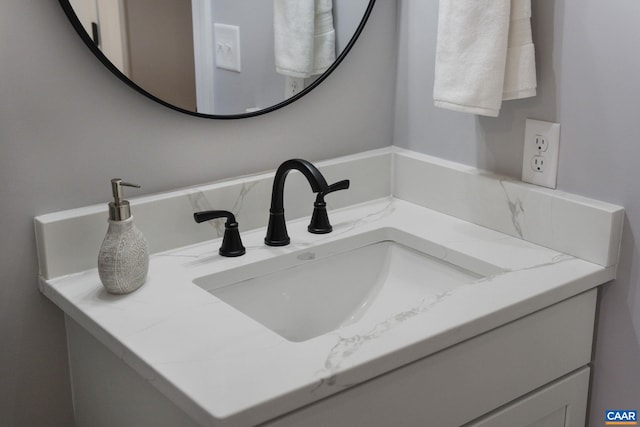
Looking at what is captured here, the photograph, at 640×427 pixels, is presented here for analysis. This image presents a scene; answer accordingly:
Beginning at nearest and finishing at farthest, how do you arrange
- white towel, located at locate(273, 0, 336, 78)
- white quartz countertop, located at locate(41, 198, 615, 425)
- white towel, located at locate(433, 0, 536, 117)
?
1. white quartz countertop, located at locate(41, 198, 615, 425)
2. white towel, located at locate(433, 0, 536, 117)
3. white towel, located at locate(273, 0, 336, 78)

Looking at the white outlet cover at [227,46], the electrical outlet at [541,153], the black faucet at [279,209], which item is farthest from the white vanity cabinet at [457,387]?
the white outlet cover at [227,46]

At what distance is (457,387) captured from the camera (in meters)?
1.17

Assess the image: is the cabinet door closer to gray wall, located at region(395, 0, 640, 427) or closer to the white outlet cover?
gray wall, located at region(395, 0, 640, 427)

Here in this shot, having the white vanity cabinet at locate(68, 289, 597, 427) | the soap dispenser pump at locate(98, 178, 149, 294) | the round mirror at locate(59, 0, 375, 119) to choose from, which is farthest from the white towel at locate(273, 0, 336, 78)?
the white vanity cabinet at locate(68, 289, 597, 427)

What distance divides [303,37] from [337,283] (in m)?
0.46

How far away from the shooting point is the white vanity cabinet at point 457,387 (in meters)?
1.07

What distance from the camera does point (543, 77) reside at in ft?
4.53

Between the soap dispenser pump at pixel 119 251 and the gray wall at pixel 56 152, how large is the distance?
128mm

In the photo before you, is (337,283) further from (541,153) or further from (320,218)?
(541,153)

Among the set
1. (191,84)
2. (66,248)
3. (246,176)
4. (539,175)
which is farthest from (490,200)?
(66,248)

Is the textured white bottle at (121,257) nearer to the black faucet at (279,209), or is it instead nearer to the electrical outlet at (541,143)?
the black faucet at (279,209)

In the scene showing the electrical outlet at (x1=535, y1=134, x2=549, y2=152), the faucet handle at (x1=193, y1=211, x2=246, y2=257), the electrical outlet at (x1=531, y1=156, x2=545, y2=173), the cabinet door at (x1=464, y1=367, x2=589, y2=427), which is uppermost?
the electrical outlet at (x1=535, y1=134, x2=549, y2=152)

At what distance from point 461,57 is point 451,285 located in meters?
0.40

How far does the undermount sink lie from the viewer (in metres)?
1.36
